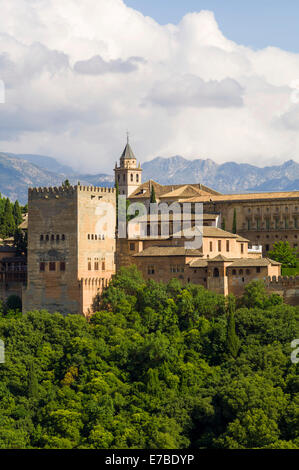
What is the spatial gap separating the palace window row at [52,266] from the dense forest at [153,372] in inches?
153

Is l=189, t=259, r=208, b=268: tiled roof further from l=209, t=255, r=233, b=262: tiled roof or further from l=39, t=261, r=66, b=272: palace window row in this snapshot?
l=39, t=261, r=66, b=272: palace window row

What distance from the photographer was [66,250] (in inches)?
2872

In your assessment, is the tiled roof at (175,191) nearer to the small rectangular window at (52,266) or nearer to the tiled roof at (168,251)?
the tiled roof at (168,251)

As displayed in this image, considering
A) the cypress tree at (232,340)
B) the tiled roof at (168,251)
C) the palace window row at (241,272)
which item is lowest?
the cypress tree at (232,340)

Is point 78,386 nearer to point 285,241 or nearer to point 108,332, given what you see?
point 108,332

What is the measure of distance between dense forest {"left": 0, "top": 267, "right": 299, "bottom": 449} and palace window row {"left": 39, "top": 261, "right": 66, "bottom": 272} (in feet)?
12.7

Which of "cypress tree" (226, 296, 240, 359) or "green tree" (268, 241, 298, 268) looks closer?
"cypress tree" (226, 296, 240, 359)

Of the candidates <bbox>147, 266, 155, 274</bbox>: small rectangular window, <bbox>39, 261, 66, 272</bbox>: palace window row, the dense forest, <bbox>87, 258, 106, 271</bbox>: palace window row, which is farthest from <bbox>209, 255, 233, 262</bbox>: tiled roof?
<bbox>39, 261, 66, 272</bbox>: palace window row

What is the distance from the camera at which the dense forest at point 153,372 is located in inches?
2297

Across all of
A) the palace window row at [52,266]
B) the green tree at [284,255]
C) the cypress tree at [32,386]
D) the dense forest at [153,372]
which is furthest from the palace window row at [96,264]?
the green tree at [284,255]

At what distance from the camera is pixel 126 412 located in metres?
61.1

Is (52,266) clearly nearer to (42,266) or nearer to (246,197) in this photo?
(42,266)

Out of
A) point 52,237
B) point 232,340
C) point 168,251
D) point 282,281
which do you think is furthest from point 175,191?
point 232,340

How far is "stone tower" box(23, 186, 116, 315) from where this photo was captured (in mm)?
72750
